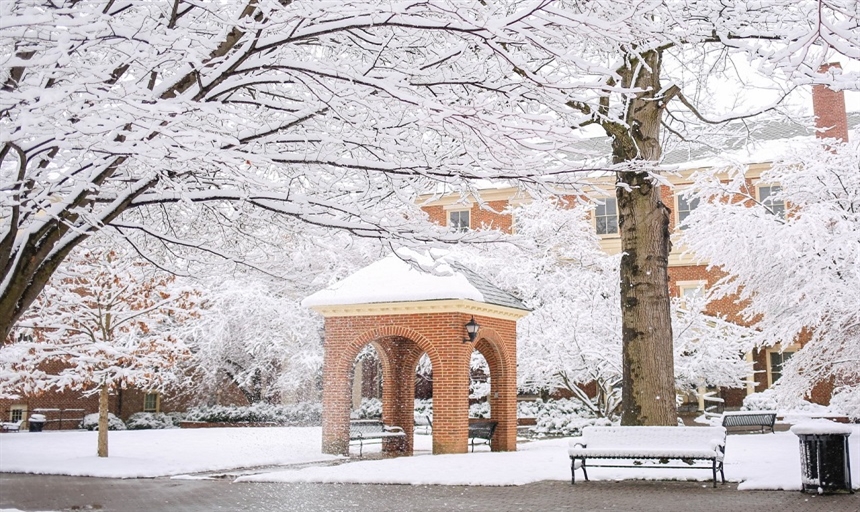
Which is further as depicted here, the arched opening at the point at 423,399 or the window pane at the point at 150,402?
the window pane at the point at 150,402

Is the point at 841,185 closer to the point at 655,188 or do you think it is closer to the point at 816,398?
the point at 655,188

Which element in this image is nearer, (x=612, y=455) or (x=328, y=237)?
(x=328, y=237)

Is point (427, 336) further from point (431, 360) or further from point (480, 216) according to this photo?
point (480, 216)

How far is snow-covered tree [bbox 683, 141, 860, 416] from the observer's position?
17734 millimetres

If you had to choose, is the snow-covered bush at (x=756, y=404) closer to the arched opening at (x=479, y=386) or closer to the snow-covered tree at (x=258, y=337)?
the arched opening at (x=479, y=386)

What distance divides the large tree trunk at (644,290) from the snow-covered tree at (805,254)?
6.04 meters

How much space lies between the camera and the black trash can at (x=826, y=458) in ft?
31.4

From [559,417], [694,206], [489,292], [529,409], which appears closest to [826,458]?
[489,292]

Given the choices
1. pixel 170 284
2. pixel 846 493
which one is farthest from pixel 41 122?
pixel 170 284

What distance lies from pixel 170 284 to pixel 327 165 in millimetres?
11843

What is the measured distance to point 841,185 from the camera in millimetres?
19031

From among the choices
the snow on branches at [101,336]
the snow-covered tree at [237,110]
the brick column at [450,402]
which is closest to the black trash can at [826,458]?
the snow-covered tree at [237,110]

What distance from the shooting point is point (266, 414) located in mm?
30797

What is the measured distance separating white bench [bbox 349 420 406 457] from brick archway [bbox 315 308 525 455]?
1.04 ft
